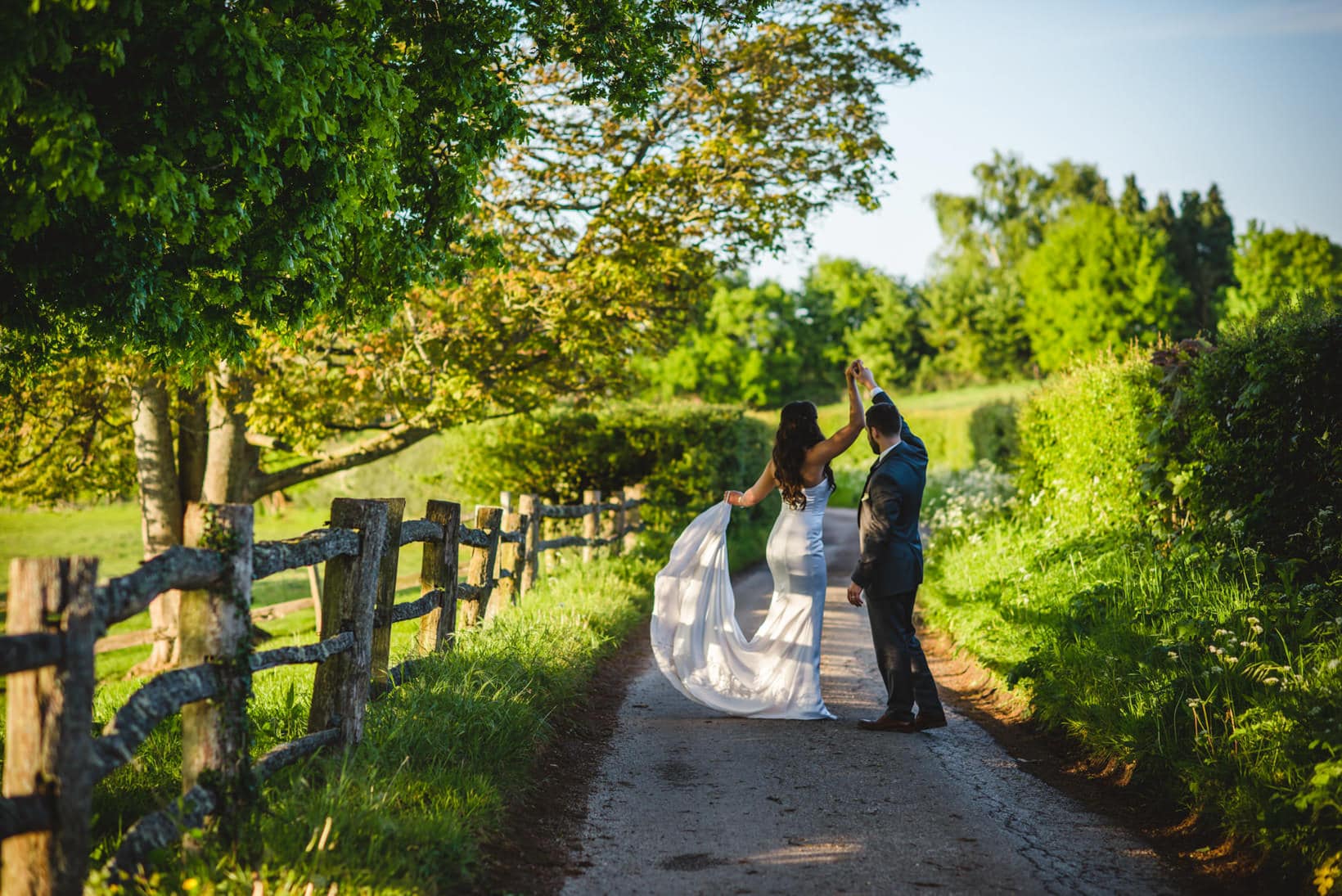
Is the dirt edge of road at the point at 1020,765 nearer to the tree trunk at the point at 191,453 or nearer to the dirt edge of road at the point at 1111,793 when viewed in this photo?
the dirt edge of road at the point at 1111,793

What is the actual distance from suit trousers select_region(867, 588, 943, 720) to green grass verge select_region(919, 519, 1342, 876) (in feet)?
2.77

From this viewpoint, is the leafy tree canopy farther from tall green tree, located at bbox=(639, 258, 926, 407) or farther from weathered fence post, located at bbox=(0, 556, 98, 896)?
tall green tree, located at bbox=(639, 258, 926, 407)

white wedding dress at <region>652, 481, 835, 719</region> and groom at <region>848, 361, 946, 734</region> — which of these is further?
white wedding dress at <region>652, 481, 835, 719</region>

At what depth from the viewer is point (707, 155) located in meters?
12.9

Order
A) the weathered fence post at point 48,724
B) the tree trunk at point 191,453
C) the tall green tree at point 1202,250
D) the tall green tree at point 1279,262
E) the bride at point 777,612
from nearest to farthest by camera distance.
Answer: the weathered fence post at point 48,724, the bride at point 777,612, the tree trunk at point 191,453, the tall green tree at point 1279,262, the tall green tree at point 1202,250

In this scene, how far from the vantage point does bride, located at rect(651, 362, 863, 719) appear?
24.1 ft

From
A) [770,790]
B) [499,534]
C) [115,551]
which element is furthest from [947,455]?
[770,790]

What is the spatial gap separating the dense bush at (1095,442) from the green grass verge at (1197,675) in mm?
876

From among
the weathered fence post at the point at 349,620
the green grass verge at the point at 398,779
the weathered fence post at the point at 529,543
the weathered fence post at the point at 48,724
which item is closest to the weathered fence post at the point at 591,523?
the weathered fence post at the point at 529,543

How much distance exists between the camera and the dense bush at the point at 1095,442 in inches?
391

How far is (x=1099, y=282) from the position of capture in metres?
60.5

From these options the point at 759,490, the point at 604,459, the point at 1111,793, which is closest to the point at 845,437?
the point at 759,490

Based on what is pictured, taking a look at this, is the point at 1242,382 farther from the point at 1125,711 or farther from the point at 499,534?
the point at 499,534

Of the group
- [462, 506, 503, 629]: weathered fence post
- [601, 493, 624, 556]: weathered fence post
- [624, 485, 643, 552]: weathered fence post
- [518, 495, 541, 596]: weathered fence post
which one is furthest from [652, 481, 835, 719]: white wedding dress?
[624, 485, 643, 552]: weathered fence post
